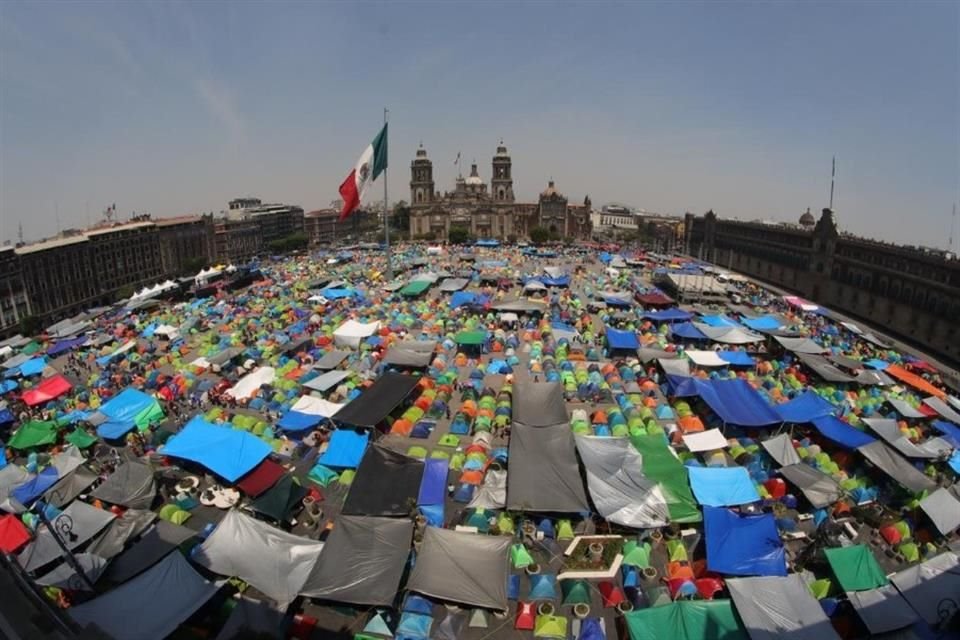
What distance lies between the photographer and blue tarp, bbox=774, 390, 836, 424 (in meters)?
19.9

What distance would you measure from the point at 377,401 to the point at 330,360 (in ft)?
23.1

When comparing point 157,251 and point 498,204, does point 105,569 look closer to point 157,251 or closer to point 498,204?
point 157,251

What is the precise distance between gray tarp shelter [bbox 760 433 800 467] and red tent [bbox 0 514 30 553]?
927 inches

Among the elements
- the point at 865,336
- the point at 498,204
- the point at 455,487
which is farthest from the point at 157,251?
the point at 865,336

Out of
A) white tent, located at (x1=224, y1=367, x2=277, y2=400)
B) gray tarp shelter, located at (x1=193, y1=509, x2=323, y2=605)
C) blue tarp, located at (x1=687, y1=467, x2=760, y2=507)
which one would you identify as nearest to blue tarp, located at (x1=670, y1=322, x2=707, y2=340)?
blue tarp, located at (x1=687, y1=467, x2=760, y2=507)

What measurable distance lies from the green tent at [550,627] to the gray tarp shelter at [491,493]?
3.97 meters

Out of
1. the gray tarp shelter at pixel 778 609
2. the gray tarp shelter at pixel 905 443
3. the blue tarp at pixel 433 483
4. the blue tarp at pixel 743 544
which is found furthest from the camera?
the gray tarp shelter at pixel 905 443

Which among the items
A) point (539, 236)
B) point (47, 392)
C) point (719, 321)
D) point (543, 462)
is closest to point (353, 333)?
point (47, 392)

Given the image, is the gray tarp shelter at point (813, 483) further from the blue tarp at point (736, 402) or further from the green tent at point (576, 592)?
the green tent at point (576, 592)

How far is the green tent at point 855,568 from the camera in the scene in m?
12.2

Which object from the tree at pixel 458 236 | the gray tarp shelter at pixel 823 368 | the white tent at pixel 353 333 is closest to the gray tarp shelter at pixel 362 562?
the white tent at pixel 353 333

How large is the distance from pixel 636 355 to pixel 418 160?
89019mm

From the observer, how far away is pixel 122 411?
2195 centimetres

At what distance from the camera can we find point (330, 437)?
19734mm
